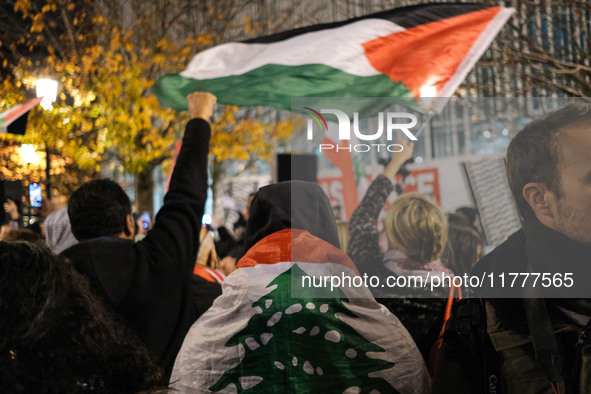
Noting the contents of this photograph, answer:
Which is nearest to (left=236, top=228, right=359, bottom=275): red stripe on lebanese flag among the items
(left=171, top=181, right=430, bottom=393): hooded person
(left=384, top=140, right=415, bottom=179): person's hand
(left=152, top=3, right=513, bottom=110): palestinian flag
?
(left=171, top=181, right=430, bottom=393): hooded person

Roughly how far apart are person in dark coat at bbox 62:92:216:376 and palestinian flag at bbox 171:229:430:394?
2.64ft

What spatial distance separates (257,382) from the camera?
92.3 inches

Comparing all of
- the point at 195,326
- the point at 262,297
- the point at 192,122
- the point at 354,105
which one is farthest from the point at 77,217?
the point at 354,105

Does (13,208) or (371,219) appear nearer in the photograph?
(371,219)

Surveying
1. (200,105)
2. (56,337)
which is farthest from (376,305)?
(200,105)

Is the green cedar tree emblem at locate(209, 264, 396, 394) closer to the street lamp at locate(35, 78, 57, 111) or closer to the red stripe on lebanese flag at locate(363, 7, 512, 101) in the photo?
the red stripe on lebanese flag at locate(363, 7, 512, 101)

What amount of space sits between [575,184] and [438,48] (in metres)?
2.69

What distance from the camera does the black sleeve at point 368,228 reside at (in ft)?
7.52

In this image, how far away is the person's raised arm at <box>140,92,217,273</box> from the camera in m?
3.34

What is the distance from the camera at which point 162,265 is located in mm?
3277

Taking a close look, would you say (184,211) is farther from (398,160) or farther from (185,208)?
(398,160)

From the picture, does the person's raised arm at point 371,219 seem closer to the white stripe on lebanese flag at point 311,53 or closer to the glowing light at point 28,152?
the white stripe on lebanese flag at point 311,53

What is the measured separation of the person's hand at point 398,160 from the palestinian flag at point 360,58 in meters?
1.95

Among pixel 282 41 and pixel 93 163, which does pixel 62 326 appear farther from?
pixel 93 163
